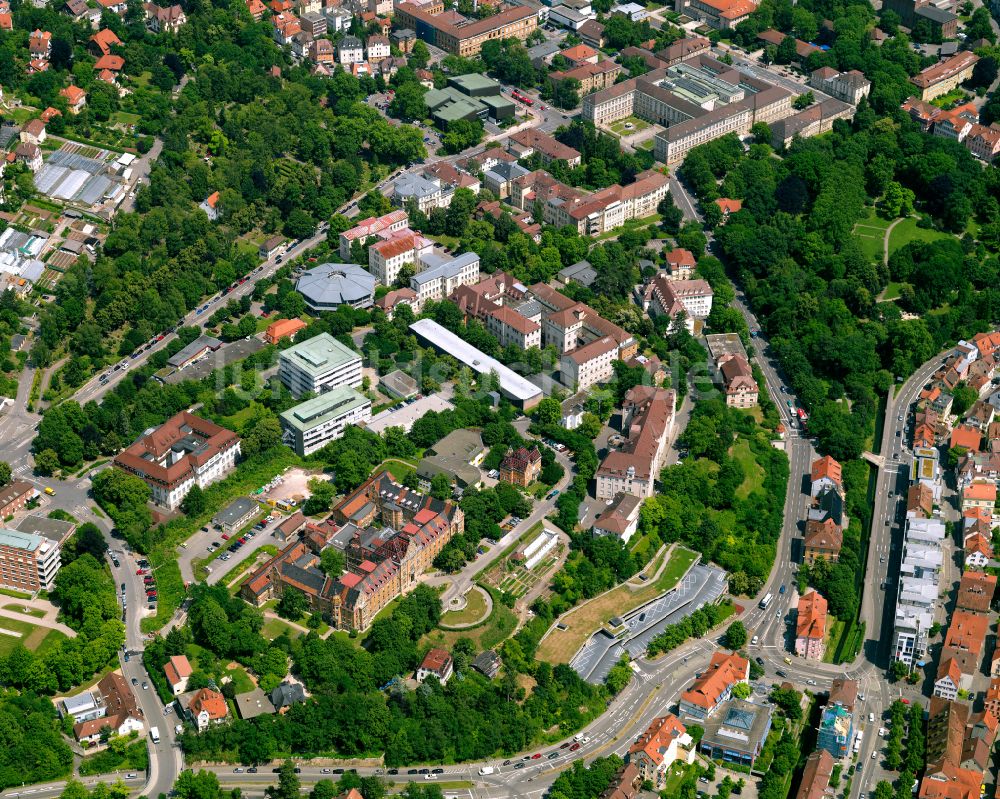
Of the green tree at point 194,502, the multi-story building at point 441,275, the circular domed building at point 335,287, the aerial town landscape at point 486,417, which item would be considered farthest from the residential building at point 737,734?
Result: the circular domed building at point 335,287

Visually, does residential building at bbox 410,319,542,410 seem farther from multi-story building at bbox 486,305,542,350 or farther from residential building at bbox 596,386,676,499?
residential building at bbox 596,386,676,499

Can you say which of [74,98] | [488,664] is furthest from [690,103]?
[488,664]

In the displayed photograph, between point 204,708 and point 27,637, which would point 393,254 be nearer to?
point 27,637

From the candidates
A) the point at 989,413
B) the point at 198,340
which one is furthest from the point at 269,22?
the point at 989,413

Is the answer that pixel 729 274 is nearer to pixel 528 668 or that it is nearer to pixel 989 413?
pixel 989 413

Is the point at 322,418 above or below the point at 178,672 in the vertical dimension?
below
